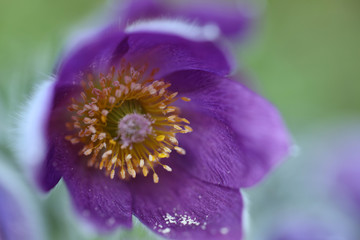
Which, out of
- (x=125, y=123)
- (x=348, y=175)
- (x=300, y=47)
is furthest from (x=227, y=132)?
(x=300, y=47)

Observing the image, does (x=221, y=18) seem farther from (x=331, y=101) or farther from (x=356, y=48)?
(x=356, y=48)

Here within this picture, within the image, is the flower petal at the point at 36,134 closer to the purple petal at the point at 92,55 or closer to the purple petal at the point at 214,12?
the purple petal at the point at 92,55

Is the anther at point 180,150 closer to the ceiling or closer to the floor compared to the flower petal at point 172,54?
closer to the floor

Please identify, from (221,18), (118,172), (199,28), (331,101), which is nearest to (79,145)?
(118,172)

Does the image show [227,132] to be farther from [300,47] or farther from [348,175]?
[300,47]

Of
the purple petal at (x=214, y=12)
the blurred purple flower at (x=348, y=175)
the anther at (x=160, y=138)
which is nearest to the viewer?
the anther at (x=160, y=138)

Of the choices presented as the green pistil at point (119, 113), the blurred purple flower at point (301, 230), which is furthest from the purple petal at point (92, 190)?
the blurred purple flower at point (301, 230)

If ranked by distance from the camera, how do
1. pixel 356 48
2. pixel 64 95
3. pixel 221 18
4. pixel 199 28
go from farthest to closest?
pixel 356 48 → pixel 221 18 → pixel 64 95 → pixel 199 28
